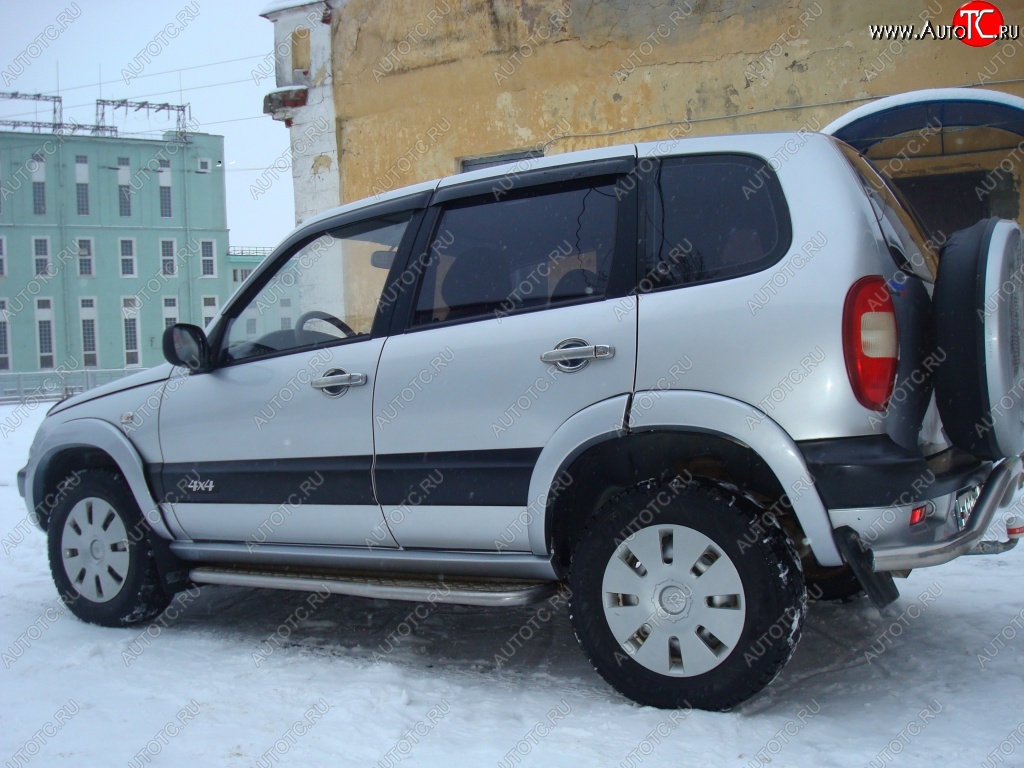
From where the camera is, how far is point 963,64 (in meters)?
7.83

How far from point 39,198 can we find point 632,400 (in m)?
46.0

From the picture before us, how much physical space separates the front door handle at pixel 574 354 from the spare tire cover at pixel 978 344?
1.05 meters

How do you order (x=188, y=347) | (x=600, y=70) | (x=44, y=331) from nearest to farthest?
(x=188, y=347) → (x=600, y=70) → (x=44, y=331)

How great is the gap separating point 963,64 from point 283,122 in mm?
7373

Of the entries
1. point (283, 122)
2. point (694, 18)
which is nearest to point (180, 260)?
point (283, 122)

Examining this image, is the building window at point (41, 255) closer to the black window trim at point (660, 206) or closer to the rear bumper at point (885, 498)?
the black window trim at point (660, 206)

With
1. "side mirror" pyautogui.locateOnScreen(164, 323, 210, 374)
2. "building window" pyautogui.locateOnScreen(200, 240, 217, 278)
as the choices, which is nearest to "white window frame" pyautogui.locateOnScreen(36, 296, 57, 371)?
"building window" pyautogui.locateOnScreen(200, 240, 217, 278)

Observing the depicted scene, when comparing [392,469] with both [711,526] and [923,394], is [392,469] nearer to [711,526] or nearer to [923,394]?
[711,526]

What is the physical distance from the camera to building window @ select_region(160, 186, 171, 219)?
4453cm

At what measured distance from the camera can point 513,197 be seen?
3.55m

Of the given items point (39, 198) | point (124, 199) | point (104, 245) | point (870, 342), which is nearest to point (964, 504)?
point (870, 342)

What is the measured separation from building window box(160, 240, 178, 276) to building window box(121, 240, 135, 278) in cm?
132

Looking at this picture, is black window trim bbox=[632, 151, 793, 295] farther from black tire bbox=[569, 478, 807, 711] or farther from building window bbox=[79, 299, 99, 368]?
building window bbox=[79, 299, 99, 368]

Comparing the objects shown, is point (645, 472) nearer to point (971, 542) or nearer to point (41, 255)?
point (971, 542)
